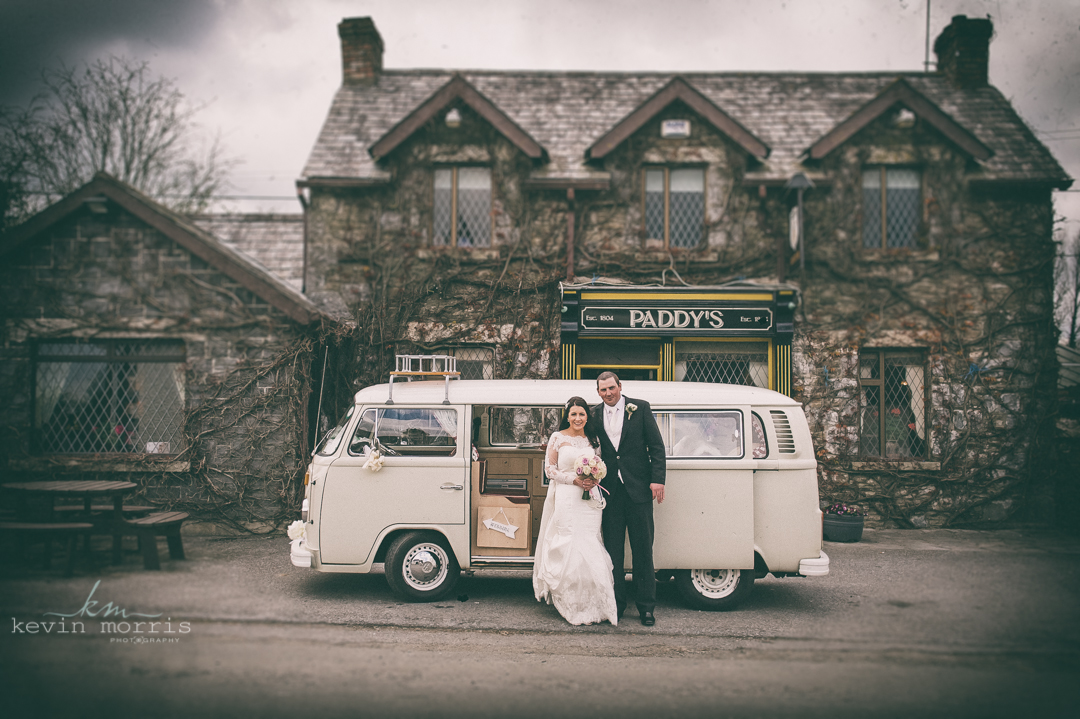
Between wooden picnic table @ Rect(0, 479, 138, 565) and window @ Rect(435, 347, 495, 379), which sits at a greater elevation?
window @ Rect(435, 347, 495, 379)

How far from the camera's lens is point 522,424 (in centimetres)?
738

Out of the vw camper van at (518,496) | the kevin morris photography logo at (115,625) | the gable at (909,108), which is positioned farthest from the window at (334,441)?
the gable at (909,108)

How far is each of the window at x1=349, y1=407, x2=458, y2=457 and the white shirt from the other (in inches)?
58.5

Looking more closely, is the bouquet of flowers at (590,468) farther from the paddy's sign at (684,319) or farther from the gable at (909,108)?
the gable at (909,108)

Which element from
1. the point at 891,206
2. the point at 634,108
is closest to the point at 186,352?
the point at 634,108

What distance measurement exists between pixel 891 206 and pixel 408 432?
9.24m

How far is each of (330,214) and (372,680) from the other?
8.87 m

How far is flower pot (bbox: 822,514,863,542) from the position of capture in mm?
9859

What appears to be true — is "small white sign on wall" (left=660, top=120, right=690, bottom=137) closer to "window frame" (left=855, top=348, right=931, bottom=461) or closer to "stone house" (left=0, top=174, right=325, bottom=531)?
"window frame" (left=855, top=348, right=931, bottom=461)

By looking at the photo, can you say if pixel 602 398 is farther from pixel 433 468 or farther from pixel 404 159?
pixel 404 159

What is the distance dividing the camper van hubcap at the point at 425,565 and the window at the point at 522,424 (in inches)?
53.3

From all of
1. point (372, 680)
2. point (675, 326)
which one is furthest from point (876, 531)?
point (372, 680)

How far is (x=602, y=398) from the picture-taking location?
257 inches

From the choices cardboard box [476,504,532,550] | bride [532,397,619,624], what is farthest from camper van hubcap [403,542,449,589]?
bride [532,397,619,624]
